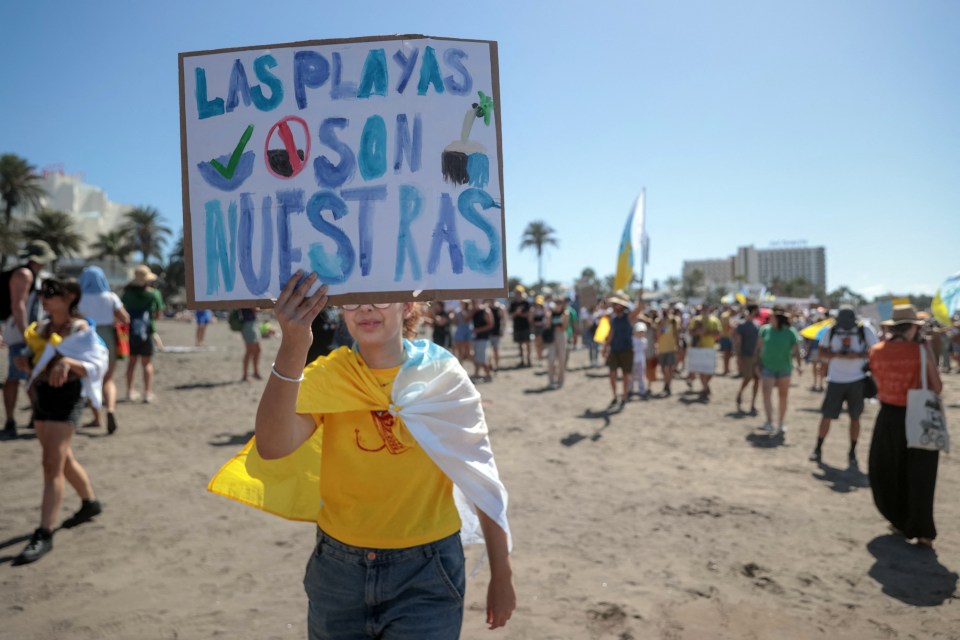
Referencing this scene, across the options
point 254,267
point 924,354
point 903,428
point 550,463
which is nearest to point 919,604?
point 903,428

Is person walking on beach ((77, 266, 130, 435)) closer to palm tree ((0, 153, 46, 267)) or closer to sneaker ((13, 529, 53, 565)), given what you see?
sneaker ((13, 529, 53, 565))

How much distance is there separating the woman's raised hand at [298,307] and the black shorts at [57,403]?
11.7 feet

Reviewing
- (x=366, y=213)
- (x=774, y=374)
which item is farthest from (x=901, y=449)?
(x=366, y=213)

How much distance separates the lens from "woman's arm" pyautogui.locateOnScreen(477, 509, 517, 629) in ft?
6.25

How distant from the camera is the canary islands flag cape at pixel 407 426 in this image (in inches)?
75.2

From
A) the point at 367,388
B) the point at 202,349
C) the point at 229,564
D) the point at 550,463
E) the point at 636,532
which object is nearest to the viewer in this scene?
the point at 367,388

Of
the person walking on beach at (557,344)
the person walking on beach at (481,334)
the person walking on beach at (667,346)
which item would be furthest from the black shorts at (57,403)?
the person walking on beach at (667,346)

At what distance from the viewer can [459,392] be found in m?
2.01

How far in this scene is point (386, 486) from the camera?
1927 millimetres

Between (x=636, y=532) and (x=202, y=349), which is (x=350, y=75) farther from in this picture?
(x=202, y=349)

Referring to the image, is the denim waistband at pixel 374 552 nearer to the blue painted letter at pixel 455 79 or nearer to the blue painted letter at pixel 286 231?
the blue painted letter at pixel 286 231

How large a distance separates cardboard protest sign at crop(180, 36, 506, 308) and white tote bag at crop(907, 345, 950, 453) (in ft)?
15.6

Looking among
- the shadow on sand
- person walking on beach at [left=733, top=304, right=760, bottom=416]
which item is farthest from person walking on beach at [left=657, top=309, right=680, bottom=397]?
the shadow on sand

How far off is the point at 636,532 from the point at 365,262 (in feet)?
13.2
